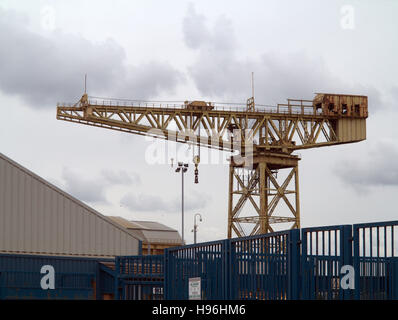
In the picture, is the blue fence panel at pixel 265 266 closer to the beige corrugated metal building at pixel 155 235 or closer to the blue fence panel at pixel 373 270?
the blue fence panel at pixel 373 270

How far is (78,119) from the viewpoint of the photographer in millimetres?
61812

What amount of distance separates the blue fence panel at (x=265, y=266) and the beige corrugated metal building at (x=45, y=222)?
20136mm

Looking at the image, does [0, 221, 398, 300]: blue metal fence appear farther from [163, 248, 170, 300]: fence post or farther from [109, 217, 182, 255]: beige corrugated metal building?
[109, 217, 182, 255]: beige corrugated metal building

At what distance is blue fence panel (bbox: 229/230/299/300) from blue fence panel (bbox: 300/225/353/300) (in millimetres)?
346

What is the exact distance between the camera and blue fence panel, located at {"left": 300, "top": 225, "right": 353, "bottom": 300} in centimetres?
1905

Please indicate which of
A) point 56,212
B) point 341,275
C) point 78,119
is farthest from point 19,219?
point 341,275

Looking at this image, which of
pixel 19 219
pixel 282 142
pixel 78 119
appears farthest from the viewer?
pixel 282 142

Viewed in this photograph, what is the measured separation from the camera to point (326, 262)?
20.0m

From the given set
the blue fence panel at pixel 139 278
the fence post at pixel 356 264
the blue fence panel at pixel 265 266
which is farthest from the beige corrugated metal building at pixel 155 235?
the fence post at pixel 356 264

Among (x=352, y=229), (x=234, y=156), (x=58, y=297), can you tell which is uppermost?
(x=234, y=156)

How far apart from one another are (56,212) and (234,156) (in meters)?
29.3

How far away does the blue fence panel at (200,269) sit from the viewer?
81.7 ft

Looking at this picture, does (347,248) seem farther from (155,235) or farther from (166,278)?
(155,235)

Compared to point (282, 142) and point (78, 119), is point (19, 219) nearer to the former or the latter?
point (78, 119)
